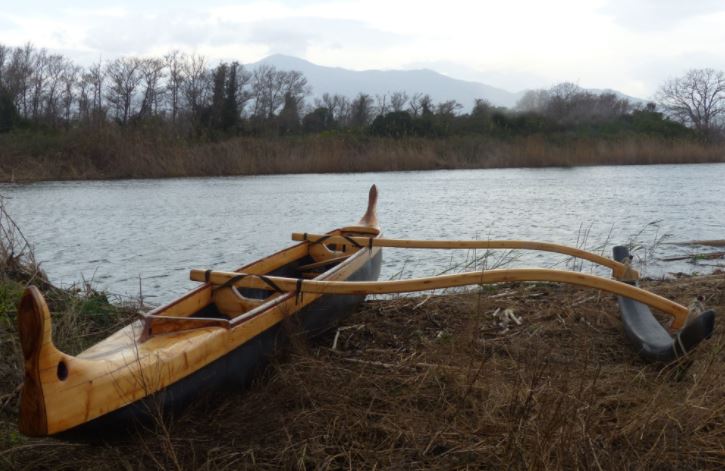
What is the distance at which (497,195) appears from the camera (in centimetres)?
1650

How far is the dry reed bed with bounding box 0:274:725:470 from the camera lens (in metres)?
2.55

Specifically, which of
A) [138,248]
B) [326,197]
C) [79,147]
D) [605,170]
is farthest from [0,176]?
[605,170]

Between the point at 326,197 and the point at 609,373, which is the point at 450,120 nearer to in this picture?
the point at 326,197

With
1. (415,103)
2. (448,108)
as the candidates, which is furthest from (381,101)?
(448,108)

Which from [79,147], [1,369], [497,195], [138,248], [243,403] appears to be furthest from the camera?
[79,147]

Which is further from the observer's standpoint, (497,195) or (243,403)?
(497,195)

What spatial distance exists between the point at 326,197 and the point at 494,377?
13443 millimetres

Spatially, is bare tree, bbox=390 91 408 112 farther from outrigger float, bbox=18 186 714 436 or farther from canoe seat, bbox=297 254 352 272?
outrigger float, bbox=18 186 714 436

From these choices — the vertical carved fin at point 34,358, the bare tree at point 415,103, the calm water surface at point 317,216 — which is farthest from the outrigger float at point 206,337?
the bare tree at point 415,103

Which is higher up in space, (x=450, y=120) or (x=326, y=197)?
(x=450, y=120)

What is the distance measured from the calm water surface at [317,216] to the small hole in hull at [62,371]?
3043 millimetres

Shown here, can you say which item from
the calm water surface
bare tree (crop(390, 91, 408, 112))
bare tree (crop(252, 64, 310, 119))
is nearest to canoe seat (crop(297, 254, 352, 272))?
the calm water surface

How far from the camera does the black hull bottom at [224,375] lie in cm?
263

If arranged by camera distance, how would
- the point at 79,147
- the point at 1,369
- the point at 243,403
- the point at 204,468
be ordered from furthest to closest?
the point at 79,147, the point at 1,369, the point at 243,403, the point at 204,468
